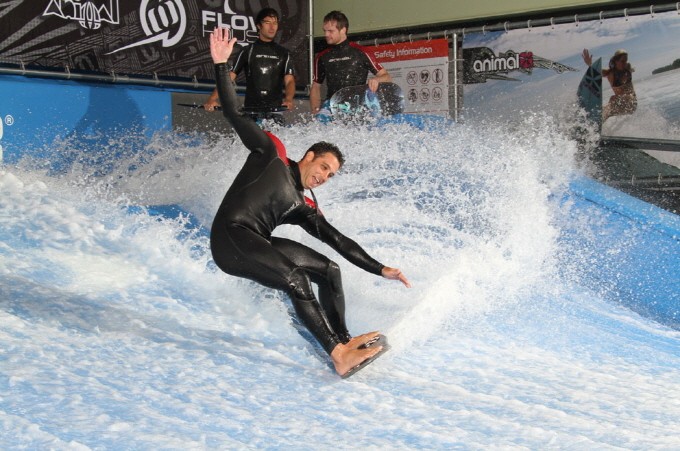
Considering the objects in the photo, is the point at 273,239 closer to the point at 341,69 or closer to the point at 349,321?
the point at 349,321

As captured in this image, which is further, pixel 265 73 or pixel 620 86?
pixel 620 86

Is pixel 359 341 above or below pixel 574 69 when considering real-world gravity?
below

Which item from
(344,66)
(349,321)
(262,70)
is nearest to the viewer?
(349,321)

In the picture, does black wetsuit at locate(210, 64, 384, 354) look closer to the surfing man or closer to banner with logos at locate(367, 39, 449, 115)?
the surfing man

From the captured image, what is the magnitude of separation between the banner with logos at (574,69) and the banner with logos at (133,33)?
6.11ft

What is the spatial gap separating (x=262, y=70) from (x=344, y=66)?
2.11 ft

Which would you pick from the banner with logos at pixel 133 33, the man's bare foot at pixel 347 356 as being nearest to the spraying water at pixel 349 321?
the man's bare foot at pixel 347 356

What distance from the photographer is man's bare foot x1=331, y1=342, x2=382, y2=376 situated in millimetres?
2742

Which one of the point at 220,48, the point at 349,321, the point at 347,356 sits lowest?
the point at 349,321

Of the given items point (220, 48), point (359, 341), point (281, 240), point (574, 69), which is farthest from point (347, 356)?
point (574, 69)

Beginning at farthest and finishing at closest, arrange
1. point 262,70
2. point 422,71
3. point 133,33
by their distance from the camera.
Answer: point 422,71, point 133,33, point 262,70

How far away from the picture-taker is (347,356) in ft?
9.02

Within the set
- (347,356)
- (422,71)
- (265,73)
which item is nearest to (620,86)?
(422,71)

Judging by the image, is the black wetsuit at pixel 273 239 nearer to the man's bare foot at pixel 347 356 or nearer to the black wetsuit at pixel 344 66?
the man's bare foot at pixel 347 356
